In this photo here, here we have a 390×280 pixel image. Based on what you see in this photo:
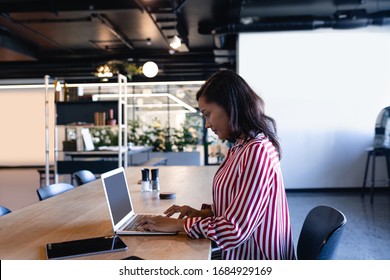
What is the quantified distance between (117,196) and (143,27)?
20.4 feet

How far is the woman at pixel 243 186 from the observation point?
1.24 metres

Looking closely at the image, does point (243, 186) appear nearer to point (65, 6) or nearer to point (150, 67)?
point (150, 67)

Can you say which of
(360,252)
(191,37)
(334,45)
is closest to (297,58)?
(334,45)

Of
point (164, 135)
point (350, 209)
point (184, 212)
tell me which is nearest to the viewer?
point (184, 212)

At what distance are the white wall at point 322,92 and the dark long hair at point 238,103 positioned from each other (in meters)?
5.07

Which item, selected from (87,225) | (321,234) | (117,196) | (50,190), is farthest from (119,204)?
(50,190)

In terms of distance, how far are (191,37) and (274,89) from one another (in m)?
2.76

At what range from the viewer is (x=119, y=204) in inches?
59.5

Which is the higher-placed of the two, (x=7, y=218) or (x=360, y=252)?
(x=7, y=218)

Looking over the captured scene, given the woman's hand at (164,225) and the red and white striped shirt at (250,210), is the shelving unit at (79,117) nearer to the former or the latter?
the woman's hand at (164,225)

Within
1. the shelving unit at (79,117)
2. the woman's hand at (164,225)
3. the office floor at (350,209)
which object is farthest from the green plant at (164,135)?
the woman's hand at (164,225)

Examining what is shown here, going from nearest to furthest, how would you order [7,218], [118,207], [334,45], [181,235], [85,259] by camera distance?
[85,259] < [181,235] < [118,207] < [7,218] < [334,45]

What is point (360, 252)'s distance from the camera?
3.39 meters

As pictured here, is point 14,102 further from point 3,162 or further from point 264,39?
point 264,39
